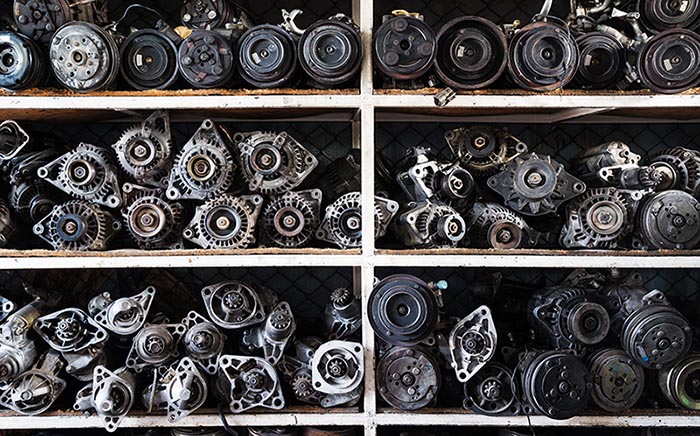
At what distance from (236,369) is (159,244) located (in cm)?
65

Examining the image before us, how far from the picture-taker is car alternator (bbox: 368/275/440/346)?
1929 mm

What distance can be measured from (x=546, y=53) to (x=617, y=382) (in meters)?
1.43

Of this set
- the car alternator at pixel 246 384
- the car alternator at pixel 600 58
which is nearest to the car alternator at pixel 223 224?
the car alternator at pixel 246 384

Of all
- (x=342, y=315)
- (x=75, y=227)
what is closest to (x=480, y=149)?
(x=342, y=315)

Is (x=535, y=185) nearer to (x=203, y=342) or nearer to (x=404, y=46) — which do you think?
(x=404, y=46)

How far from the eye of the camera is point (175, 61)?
6.60ft

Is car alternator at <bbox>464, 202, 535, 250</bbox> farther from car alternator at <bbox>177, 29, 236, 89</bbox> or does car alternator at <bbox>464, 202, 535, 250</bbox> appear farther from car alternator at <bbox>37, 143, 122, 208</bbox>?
car alternator at <bbox>37, 143, 122, 208</bbox>

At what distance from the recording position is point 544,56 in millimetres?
1969

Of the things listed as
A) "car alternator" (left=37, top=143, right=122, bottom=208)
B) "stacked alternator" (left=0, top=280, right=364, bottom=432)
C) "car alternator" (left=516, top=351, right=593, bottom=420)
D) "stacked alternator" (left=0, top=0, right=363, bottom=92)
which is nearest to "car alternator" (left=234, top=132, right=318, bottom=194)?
"stacked alternator" (left=0, top=0, right=363, bottom=92)

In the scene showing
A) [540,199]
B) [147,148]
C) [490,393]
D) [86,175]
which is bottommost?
[490,393]

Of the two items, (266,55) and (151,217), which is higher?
(266,55)

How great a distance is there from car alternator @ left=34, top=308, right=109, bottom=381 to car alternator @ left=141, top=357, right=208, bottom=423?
0.28 meters

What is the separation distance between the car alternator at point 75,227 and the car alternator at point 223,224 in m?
0.38

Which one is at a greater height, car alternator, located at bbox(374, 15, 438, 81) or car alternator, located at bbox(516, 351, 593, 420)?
car alternator, located at bbox(374, 15, 438, 81)
